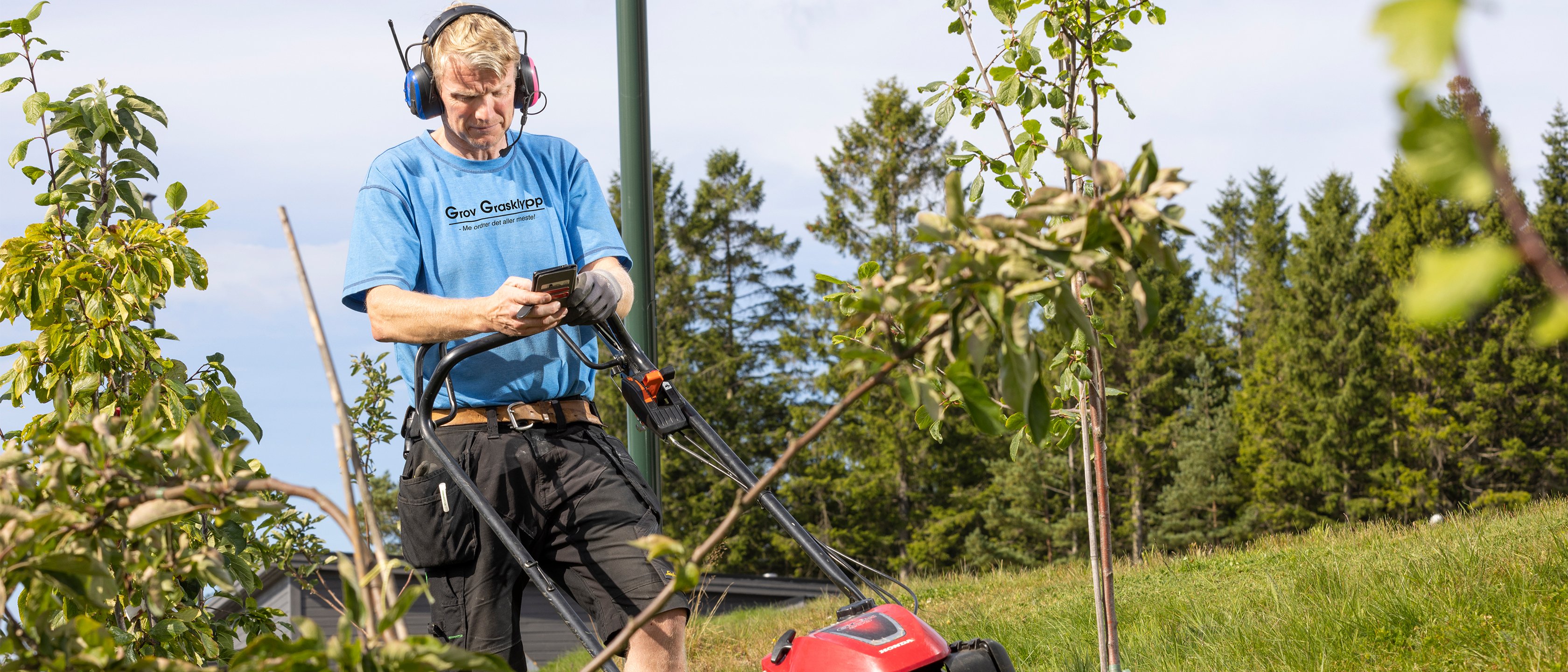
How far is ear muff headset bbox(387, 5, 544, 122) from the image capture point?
3.14 m

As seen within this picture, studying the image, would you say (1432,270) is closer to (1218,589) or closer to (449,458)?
(449,458)

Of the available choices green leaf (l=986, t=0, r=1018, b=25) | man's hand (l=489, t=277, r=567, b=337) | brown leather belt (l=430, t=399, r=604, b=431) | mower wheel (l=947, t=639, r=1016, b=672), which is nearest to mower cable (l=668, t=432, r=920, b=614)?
mower wheel (l=947, t=639, r=1016, b=672)

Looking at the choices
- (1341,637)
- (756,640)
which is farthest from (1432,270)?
(756,640)

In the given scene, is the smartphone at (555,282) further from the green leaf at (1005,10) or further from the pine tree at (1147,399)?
the pine tree at (1147,399)

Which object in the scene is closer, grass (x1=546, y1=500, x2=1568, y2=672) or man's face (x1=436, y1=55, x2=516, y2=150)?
man's face (x1=436, y1=55, x2=516, y2=150)

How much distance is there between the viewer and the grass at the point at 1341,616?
11.5 feet

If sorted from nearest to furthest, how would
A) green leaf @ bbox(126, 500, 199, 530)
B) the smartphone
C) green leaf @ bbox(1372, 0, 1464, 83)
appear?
green leaf @ bbox(1372, 0, 1464, 83) → green leaf @ bbox(126, 500, 199, 530) → the smartphone

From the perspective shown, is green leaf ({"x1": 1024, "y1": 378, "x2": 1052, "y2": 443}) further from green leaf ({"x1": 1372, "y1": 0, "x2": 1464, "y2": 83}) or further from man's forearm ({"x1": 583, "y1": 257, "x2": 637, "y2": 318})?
man's forearm ({"x1": 583, "y1": 257, "x2": 637, "y2": 318})

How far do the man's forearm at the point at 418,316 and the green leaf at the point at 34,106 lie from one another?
1127mm

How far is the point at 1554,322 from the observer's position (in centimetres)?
60

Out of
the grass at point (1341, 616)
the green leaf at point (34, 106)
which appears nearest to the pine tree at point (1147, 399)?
the grass at point (1341, 616)

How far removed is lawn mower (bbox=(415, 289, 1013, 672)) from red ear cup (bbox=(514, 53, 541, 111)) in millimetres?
731

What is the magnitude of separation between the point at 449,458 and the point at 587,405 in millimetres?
516

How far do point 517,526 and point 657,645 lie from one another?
484mm
